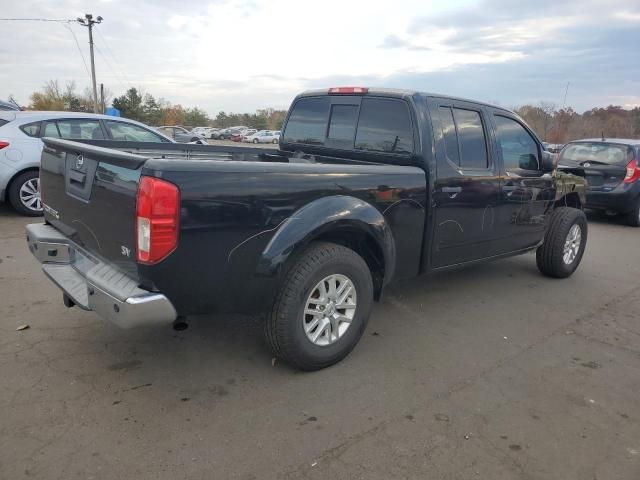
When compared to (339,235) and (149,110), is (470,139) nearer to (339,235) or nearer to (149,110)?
(339,235)

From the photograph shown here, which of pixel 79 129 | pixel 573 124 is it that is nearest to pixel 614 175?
pixel 79 129

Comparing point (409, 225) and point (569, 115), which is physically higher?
point (569, 115)

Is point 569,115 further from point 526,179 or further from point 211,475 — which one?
point 211,475

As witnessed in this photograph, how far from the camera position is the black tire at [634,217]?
9594 mm

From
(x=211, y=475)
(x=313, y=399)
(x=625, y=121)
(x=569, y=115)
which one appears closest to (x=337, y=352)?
(x=313, y=399)

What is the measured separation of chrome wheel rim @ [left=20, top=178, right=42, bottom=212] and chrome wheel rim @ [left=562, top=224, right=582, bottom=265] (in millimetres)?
7081

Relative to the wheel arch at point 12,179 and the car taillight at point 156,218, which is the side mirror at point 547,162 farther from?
the wheel arch at point 12,179

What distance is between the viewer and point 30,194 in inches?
291

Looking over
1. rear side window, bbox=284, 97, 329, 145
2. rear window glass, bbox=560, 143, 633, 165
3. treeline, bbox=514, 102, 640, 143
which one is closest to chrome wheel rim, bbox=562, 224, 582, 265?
rear side window, bbox=284, 97, 329, 145

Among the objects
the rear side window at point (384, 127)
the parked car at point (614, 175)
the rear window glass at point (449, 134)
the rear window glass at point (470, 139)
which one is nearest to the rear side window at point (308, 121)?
the rear side window at point (384, 127)

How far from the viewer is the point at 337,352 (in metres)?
3.42

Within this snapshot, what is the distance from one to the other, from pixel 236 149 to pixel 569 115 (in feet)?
120

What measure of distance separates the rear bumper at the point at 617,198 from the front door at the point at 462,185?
6.11 meters

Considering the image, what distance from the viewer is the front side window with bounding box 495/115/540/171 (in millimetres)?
4730
